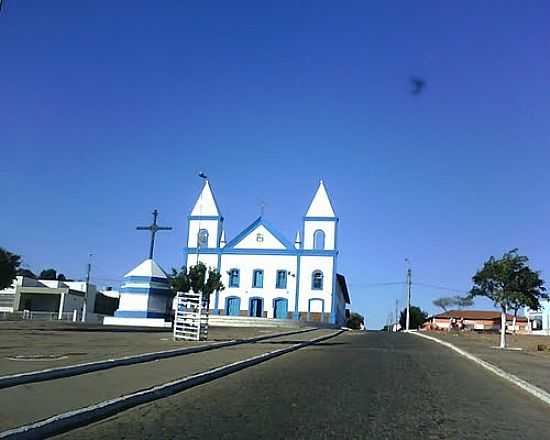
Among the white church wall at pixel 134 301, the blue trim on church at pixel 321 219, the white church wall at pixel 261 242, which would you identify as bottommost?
the white church wall at pixel 134 301

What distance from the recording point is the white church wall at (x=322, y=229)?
258ft

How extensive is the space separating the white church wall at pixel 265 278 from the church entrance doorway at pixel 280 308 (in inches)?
14.9

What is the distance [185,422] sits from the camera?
8.95 metres

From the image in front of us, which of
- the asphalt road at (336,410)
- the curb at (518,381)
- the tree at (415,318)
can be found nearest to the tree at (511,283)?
the curb at (518,381)

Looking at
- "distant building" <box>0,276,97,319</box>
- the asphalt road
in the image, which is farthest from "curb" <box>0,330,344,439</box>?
"distant building" <box>0,276,97,319</box>

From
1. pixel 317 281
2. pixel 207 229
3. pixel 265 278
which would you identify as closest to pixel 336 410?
pixel 317 281

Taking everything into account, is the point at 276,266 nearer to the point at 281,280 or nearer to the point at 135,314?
the point at 281,280

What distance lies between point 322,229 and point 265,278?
8606mm

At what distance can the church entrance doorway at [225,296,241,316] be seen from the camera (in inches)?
3091

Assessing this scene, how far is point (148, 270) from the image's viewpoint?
2702 inches

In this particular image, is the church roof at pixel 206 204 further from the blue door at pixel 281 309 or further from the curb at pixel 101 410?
the curb at pixel 101 410

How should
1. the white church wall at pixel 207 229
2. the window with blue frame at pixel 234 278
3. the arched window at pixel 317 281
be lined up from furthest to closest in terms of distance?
the white church wall at pixel 207 229 → the window with blue frame at pixel 234 278 → the arched window at pixel 317 281

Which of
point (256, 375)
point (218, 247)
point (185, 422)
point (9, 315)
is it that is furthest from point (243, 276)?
point (185, 422)

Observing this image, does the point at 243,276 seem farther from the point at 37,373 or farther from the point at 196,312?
the point at 37,373
